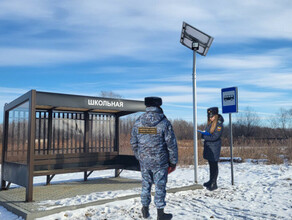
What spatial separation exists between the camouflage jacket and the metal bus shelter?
2777 millimetres

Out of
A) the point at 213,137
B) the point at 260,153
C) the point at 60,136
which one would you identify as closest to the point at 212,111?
the point at 213,137

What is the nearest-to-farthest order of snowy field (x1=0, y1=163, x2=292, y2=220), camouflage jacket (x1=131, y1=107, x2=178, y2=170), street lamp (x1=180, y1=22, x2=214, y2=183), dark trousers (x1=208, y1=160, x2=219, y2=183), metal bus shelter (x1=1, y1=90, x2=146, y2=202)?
camouflage jacket (x1=131, y1=107, x2=178, y2=170), snowy field (x1=0, y1=163, x2=292, y2=220), metal bus shelter (x1=1, y1=90, x2=146, y2=202), dark trousers (x1=208, y1=160, x2=219, y2=183), street lamp (x1=180, y1=22, x2=214, y2=183)

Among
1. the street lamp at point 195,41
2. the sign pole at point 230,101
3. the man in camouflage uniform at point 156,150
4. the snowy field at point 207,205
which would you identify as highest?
the street lamp at point 195,41

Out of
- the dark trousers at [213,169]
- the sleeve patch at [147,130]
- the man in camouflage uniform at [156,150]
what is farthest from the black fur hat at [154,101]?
the dark trousers at [213,169]

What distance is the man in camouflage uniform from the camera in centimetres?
506

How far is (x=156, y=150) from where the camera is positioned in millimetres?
5066

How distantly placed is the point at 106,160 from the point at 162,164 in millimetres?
5228

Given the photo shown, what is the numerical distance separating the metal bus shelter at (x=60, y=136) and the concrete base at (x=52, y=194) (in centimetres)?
33

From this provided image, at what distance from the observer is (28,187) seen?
657 cm

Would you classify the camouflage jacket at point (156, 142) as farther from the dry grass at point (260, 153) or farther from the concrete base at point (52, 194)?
the dry grass at point (260, 153)

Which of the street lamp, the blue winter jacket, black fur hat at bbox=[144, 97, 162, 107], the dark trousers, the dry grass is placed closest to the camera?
black fur hat at bbox=[144, 97, 162, 107]

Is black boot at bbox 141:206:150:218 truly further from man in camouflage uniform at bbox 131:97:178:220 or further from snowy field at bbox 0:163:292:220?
snowy field at bbox 0:163:292:220

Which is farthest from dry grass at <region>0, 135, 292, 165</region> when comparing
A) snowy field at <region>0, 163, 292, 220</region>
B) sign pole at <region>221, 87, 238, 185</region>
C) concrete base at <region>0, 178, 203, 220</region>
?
concrete base at <region>0, 178, 203, 220</region>

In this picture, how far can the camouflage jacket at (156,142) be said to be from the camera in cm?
506
